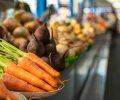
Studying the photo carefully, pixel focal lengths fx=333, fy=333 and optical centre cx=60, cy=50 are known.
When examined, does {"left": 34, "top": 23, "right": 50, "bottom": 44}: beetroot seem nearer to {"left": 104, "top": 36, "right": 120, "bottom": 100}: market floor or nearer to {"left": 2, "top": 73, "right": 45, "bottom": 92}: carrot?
{"left": 2, "top": 73, "right": 45, "bottom": 92}: carrot

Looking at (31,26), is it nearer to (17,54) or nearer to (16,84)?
(17,54)

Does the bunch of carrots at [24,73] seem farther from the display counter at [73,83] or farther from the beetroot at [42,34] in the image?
the beetroot at [42,34]

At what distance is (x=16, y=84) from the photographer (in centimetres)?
170

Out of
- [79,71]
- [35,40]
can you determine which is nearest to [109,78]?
[79,71]

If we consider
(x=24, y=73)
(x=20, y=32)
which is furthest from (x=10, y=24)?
(x=24, y=73)

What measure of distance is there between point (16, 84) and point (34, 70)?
6.4 inches

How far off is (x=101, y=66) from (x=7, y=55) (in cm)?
409

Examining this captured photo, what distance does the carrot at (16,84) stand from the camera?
1688mm

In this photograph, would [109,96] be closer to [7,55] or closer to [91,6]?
[7,55]

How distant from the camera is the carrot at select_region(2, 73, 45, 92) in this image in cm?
169

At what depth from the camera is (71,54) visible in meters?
3.57

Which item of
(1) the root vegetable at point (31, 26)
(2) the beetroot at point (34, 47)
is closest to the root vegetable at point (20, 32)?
(1) the root vegetable at point (31, 26)

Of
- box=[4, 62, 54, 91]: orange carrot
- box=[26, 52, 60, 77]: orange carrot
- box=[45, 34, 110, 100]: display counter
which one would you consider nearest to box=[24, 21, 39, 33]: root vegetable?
box=[45, 34, 110, 100]: display counter

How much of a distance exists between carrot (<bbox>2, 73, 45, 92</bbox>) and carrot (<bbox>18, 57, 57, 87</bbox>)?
0.09m
